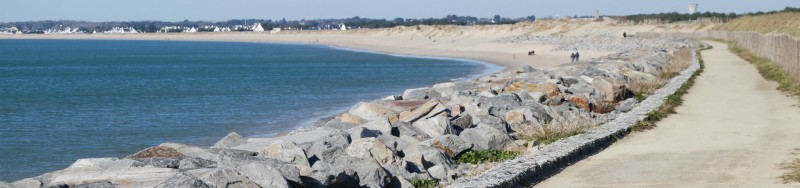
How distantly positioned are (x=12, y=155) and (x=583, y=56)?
132 ft

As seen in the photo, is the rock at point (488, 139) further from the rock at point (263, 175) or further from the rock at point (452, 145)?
the rock at point (263, 175)

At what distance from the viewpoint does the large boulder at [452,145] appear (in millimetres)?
11000

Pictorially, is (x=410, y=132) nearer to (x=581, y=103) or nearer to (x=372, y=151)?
(x=372, y=151)

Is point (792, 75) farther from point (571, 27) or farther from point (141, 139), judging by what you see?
point (571, 27)

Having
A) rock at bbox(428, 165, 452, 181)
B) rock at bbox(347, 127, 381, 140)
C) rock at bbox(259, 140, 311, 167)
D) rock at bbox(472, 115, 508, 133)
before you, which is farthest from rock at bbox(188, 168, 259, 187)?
rock at bbox(472, 115, 508, 133)

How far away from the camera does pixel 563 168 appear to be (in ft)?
31.6

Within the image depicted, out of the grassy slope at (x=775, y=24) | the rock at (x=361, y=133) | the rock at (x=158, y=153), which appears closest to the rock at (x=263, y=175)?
the rock at (x=158, y=153)

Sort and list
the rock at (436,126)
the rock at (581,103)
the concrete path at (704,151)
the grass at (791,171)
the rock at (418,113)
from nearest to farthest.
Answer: the grass at (791,171)
the concrete path at (704,151)
the rock at (436,126)
the rock at (418,113)
the rock at (581,103)

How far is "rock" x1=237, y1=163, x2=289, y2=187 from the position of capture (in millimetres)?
7520

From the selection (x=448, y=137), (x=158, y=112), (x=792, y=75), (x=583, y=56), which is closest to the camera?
(x=448, y=137)

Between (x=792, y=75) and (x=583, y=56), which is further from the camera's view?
(x=583, y=56)

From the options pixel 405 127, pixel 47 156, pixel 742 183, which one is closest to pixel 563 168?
pixel 742 183

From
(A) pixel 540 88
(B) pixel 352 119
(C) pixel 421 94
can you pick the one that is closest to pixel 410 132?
(B) pixel 352 119

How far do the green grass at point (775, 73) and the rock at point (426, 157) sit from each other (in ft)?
33.2
